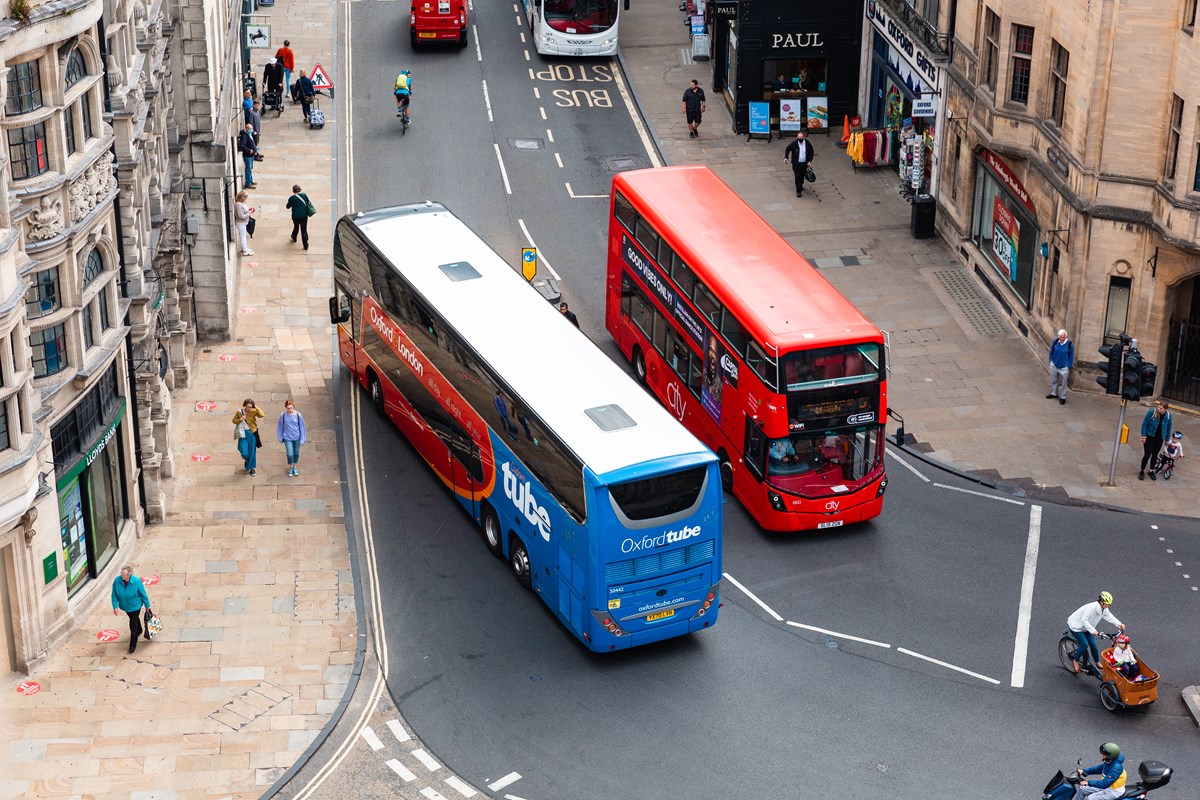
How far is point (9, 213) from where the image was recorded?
29578 mm

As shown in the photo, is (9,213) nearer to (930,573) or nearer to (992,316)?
(930,573)

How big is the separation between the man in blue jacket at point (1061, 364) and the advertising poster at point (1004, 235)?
501cm

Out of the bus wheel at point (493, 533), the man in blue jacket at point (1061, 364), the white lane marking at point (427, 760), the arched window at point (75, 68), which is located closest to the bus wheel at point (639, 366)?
the bus wheel at point (493, 533)

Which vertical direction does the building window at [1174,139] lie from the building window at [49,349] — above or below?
above

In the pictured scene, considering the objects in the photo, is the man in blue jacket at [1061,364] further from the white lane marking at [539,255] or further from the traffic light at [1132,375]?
the white lane marking at [539,255]

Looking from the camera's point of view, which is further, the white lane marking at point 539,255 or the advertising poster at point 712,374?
the white lane marking at point 539,255

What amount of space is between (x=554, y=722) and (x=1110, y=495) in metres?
15.5

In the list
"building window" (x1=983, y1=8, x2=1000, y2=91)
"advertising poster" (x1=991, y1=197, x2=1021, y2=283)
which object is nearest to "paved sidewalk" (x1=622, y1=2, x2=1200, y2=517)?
"advertising poster" (x1=991, y1=197, x2=1021, y2=283)

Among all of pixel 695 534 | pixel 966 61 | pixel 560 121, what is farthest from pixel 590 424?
pixel 560 121

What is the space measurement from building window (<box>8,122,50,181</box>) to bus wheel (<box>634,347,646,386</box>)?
16.9 m

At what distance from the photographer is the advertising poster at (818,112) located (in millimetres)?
59938

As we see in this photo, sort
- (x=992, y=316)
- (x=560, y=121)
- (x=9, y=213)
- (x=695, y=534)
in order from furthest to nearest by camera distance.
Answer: (x=560, y=121) → (x=992, y=316) → (x=695, y=534) → (x=9, y=213)

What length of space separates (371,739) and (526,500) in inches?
226

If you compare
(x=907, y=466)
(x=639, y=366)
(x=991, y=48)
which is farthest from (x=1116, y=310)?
(x=639, y=366)
